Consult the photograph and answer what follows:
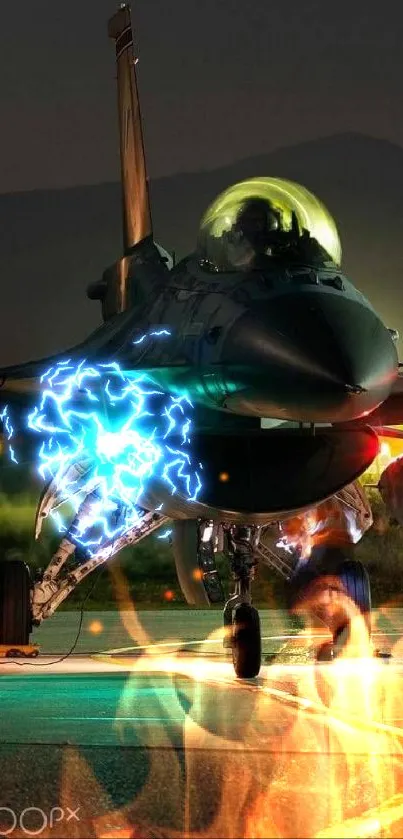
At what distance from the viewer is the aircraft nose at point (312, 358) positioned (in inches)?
360

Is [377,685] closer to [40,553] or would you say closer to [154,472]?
[154,472]

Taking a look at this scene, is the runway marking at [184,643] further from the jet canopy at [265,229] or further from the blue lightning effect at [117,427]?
the jet canopy at [265,229]

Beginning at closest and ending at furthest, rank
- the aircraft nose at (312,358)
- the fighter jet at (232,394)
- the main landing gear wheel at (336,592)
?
the aircraft nose at (312,358), the fighter jet at (232,394), the main landing gear wheel at (336,592)

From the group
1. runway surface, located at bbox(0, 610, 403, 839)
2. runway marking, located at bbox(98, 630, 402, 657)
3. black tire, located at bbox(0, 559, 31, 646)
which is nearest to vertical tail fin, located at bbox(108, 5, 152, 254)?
black tire, located at bbox(0, 559, 31, 646)

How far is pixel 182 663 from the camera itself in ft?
55.5

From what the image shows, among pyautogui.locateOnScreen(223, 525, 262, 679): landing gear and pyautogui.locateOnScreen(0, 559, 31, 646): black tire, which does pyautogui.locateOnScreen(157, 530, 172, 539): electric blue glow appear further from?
pyautogui.locateOnScreen(0, 559, 31, 646): black tire

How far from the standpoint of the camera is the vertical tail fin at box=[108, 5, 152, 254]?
1494cm

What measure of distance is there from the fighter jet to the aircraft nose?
1cm

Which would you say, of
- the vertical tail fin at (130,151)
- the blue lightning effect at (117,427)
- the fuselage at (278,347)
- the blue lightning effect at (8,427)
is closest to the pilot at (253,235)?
the fuselage at (278,347)

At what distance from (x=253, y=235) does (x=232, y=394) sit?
1355mm

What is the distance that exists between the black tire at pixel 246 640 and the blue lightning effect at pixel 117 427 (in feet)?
4.18

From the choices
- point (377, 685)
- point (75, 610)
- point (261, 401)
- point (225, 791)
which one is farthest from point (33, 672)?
point (75, 610)

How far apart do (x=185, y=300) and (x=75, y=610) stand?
3590 centimetres

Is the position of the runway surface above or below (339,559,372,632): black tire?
below
